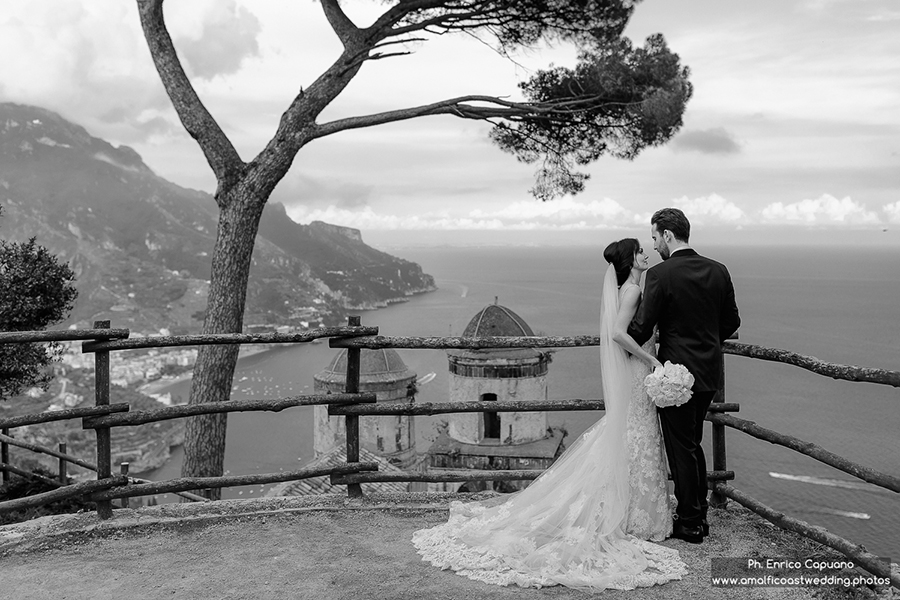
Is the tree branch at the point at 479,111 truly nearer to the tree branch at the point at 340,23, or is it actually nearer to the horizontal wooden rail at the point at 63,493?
the tree branch at the point at 340,23

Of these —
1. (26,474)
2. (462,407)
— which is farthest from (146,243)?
(462,407)

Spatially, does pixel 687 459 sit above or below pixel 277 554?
above

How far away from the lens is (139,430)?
55.5m

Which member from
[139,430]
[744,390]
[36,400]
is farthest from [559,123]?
[744,390]

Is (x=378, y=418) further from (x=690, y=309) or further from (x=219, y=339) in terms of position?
(x=690, y=309)

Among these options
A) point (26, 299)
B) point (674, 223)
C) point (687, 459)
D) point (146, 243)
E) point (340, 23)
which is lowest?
point (687, 459)

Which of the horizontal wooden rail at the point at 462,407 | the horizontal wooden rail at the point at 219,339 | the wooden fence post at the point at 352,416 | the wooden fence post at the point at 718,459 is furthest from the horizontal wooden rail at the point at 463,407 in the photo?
the horizontal wooden rail at the point at 219,339

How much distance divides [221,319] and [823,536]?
23.0 ft

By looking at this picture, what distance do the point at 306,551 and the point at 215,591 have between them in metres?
0.66

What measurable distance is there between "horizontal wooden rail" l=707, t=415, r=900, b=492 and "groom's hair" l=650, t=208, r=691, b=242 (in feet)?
4.03

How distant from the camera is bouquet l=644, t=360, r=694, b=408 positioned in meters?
4.09

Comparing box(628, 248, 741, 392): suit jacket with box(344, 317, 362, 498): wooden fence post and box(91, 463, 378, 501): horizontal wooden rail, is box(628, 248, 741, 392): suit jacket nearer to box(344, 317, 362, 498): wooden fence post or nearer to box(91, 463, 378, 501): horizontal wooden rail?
box(344, 317, 362, 498): wooden fence post

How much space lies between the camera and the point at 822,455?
4.00 meters

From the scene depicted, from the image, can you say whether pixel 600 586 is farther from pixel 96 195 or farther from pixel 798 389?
pixel 96 195
